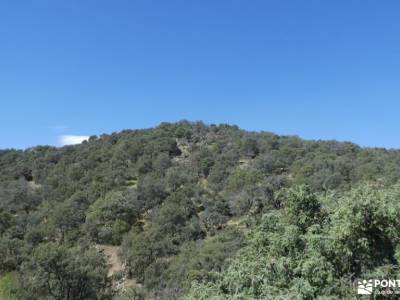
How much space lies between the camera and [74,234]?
5600 cm

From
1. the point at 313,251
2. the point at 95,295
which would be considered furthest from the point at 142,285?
the point at 313,251

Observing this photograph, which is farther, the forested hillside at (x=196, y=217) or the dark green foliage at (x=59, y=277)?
the dark green foliage at (x=59, y=277)

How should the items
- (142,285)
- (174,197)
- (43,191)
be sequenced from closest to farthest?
(142,285) → (174,197) → (43,191)

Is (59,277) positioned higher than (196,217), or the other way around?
(196,217)

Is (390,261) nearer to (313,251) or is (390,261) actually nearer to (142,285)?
(313,251)

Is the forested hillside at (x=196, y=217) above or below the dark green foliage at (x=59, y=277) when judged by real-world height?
above

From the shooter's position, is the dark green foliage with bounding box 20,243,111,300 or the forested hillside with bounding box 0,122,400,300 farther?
the dark green foliage with bounding box 20,243,111,300

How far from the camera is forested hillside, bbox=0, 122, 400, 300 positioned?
33.5 ft

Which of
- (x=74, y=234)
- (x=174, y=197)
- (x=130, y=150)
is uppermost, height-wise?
(x=130, y=150)

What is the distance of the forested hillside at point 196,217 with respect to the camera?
33.5ft

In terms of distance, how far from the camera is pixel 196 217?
5759 centimetres

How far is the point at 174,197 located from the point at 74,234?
1452 centimetres

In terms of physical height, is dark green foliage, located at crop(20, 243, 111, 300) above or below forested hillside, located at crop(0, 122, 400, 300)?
below

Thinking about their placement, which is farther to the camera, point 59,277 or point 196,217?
point 196,217
